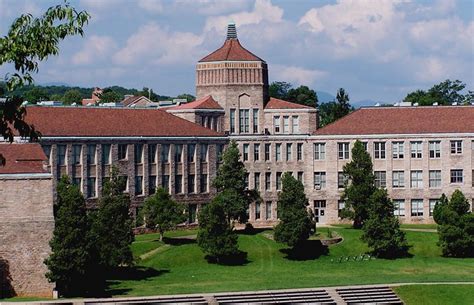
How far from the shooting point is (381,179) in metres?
96.1

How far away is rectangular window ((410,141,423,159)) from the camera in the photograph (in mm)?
95875

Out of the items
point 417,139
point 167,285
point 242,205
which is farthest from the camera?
point 417,139

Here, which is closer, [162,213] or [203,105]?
[162,213]

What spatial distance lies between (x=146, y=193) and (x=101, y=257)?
76.5 feet

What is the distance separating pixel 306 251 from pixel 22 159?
82.6ft

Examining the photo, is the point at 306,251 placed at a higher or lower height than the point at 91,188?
lower

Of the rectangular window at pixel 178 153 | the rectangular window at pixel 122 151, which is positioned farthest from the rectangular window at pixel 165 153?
the rectangular window at pixel 122 151

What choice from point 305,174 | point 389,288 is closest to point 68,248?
point 389,288

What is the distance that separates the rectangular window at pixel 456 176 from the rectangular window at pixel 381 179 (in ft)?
18.7

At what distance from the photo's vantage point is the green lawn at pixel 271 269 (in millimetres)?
63006

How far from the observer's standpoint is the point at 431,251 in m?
79.4

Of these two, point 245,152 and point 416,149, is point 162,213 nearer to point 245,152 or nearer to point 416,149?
point 245,152

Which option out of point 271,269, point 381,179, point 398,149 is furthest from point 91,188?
point 398,149

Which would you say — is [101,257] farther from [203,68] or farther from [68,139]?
[203,68]
